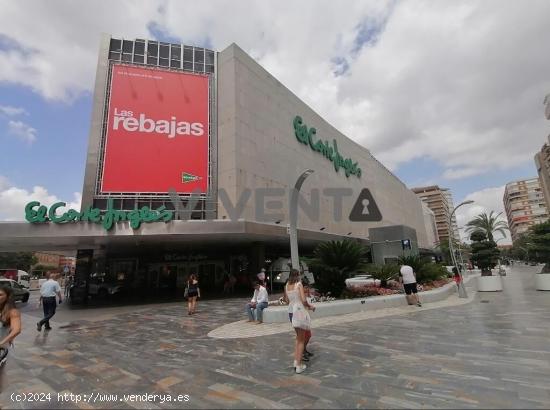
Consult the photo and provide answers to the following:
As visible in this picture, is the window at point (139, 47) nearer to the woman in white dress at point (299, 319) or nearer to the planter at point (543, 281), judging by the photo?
the woman in white dress at point (299, 319)

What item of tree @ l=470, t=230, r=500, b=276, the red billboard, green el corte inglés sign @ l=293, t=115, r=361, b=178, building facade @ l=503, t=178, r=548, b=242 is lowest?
tree @ l=470, t=230, r=500, b=276

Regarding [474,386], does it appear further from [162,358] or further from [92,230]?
[92,230]

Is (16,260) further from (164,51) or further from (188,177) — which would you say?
(188,177)

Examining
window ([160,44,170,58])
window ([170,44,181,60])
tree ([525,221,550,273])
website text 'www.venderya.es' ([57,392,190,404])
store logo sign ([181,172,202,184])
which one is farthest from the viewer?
window ([170,44,181,60])

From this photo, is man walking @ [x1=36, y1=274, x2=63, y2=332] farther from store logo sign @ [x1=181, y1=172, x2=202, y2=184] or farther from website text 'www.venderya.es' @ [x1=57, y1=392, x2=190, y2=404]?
store logo sign @ [x1=181, y1=172, x2=202, y2=184]

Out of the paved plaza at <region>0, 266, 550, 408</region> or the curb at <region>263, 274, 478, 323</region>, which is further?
the curb at <region>263, 274, 478, 323</region>

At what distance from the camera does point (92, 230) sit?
16016 mm

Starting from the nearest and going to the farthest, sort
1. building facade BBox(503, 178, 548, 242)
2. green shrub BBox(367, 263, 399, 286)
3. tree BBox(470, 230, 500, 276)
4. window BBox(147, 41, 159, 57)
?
green shrub BBox(367, 263, 399, 286)
tree BBox(470, 230, 500, 276)
window BBox(147, 41, 159, 57)
building facade BBox(503, 178, 548, 242)

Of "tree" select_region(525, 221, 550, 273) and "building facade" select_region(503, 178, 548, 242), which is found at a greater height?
"building facade" select_region(503, 178, 548, 242)

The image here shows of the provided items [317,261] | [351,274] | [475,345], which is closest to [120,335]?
[317,261]

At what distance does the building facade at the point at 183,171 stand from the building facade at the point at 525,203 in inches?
5026

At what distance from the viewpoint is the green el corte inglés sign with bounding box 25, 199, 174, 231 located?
15.4 meters

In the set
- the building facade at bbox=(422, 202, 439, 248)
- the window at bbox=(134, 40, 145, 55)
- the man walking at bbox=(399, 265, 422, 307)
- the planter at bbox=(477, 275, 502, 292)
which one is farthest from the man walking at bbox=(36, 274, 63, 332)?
the building facade at bbox=(422, 202, 439, 248)

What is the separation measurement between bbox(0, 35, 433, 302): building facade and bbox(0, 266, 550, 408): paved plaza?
839 centimetres
